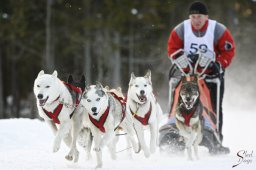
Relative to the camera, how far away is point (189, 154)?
346 inches

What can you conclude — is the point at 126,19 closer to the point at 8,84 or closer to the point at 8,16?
the point at 8,16

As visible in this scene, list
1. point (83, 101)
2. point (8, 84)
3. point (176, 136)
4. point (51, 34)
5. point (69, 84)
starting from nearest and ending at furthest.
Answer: point (83, 101) → point (69, 84) → point (176, 136) → point (51, 34) → point (8, 84)

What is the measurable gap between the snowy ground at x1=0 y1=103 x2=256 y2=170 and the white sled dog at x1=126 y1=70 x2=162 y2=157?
30 centimetres

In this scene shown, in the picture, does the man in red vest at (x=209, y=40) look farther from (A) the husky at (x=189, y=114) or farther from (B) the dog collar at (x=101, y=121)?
(B) the dog collar at (x=101, y=121)

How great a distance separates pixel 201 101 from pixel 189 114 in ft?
1.94

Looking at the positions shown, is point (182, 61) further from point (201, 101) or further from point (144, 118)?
point (144, 118)

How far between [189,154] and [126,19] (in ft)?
82.1

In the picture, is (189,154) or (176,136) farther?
(176,136)

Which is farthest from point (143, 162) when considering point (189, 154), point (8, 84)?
point (8, 84)

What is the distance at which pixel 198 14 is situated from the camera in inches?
388

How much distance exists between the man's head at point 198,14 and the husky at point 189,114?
1185 millimetres

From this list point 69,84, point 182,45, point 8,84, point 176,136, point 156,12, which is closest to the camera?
point 69,84

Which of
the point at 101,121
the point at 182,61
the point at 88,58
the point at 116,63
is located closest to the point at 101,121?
the point at 101,121

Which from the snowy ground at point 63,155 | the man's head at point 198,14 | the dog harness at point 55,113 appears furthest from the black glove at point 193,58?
the dog harness at point 55,113
